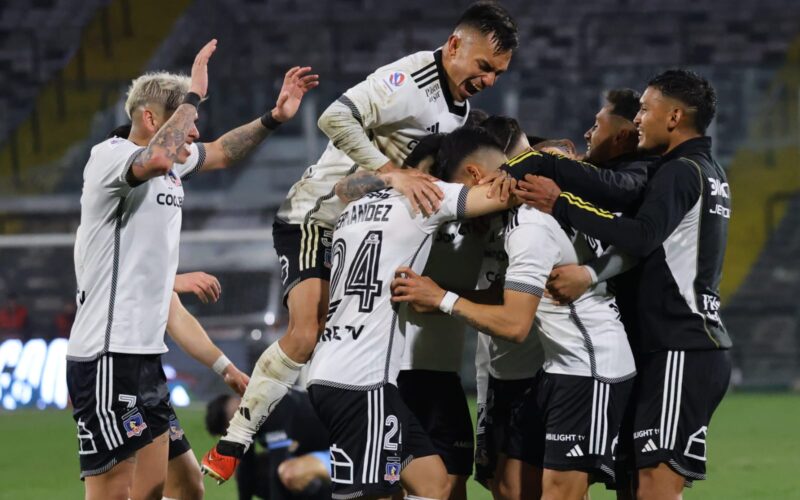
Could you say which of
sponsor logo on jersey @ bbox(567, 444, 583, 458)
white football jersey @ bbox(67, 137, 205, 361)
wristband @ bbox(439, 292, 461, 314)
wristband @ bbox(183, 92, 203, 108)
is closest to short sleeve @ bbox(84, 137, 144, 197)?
white football jersey @ bbox(67, 137, 205, 361)

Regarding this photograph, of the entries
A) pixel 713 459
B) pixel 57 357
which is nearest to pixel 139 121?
pixel 713 459

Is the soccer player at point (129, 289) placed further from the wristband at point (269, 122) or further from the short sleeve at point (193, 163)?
the wristband at point (269, 122)

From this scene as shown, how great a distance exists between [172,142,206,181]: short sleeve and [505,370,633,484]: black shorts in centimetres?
203

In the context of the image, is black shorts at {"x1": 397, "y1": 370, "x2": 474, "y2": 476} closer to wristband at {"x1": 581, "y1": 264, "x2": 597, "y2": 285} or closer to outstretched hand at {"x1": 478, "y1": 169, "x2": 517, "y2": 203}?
wristband at {"x1": 581, "y1": 264, "x2": 597, "y2": 285}

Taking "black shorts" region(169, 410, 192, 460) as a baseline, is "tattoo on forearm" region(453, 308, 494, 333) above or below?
above

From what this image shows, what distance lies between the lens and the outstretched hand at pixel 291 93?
574 centimetres

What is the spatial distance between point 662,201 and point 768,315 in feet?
46.8

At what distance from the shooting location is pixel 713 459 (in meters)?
9.83

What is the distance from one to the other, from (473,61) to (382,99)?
0.48 metres

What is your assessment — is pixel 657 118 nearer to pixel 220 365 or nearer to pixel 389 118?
pixel 389 118

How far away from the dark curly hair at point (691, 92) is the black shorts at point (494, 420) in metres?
1.39

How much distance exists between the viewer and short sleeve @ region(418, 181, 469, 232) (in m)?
4.70

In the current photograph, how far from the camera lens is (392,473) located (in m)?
4.61

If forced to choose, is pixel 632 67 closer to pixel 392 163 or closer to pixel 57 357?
pixel 57 357
